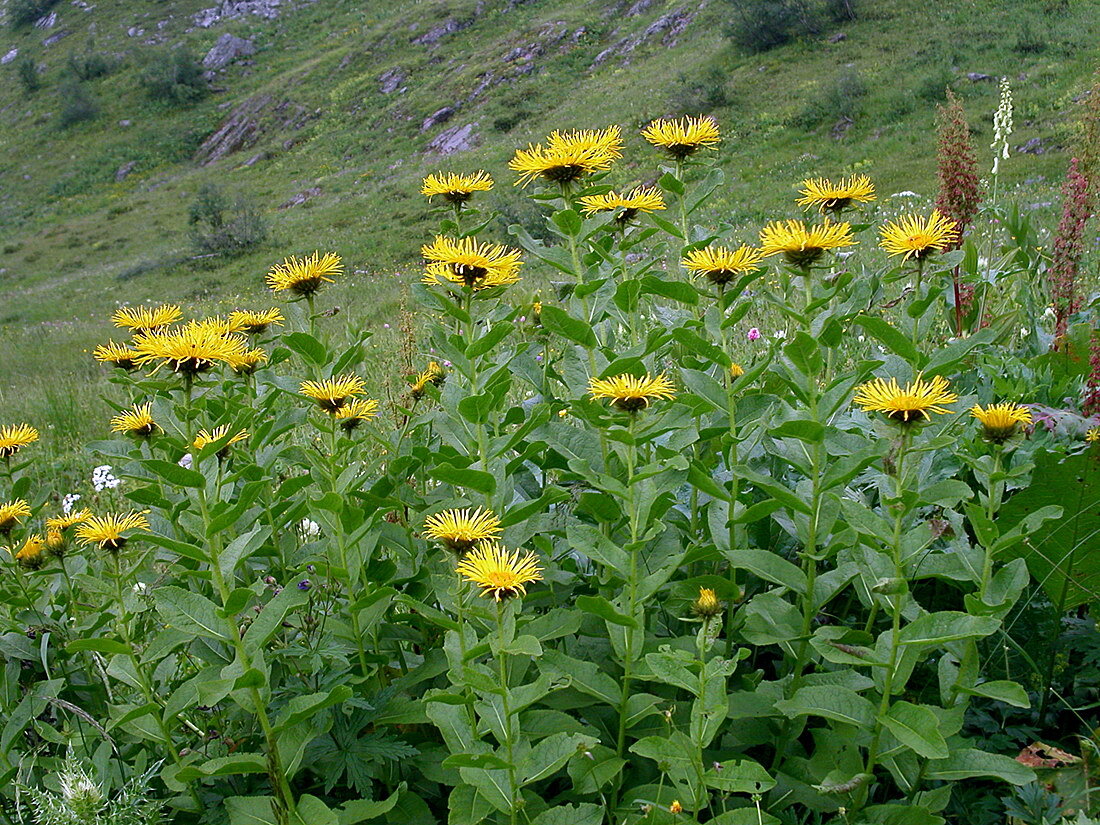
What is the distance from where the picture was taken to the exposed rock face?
182ft

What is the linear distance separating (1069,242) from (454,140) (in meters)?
34.6

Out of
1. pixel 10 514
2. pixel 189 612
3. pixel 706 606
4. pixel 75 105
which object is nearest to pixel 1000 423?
pixel 706 606

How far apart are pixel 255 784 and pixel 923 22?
2995cm

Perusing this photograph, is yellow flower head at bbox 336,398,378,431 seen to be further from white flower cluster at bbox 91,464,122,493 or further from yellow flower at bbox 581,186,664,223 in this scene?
white flower cluster at bbox 91,464,122,493

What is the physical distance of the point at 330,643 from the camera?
1.63 m

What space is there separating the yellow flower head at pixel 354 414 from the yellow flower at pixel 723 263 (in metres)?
0.79

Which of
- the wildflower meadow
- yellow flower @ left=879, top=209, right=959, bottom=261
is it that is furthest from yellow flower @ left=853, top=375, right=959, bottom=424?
yellow flower @ left=879, top=209, right=959, bottom=261

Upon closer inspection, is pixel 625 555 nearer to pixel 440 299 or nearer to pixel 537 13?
pixel 440 299

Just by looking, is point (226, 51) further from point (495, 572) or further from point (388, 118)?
point (495, 572)

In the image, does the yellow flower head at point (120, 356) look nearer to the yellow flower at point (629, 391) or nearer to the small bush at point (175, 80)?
the yellow flower at point (629, 391)

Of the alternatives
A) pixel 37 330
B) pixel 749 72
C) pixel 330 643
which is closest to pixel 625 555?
pixel 330 643

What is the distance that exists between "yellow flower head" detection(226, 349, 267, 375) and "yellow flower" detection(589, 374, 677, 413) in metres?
1.00

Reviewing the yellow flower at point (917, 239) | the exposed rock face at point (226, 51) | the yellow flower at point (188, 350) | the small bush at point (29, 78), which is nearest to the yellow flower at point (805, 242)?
the yellow flower at point (917, 239)

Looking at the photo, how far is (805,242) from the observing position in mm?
1569
